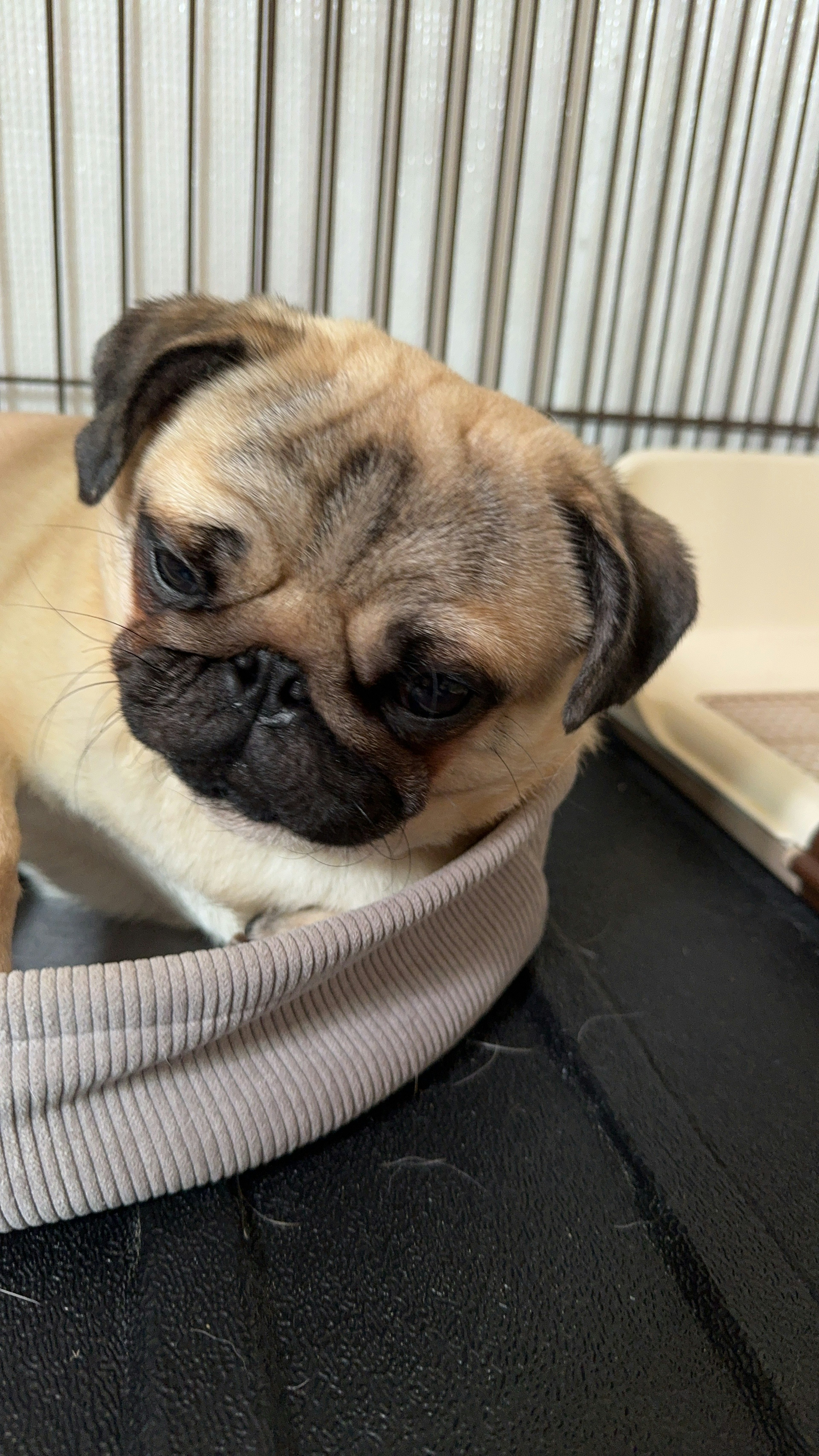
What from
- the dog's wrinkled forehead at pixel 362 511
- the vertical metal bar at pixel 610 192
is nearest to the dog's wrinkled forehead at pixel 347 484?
the dog's wrinkled forehead at pixel 362 511

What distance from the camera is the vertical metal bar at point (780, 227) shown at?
7.34 ft

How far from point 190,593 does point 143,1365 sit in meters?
0.66

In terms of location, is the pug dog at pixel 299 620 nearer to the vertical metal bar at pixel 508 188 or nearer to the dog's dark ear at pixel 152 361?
the dog's dark ear at pixel 152 361

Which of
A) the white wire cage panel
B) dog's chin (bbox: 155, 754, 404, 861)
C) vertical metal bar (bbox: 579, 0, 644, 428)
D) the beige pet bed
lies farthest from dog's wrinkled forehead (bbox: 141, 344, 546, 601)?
vertical metal bar (bbox: 579, 0, 644, 428)

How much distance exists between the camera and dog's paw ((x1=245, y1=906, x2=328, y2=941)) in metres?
1.17

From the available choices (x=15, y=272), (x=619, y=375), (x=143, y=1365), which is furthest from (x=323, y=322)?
(x=619, y=375)

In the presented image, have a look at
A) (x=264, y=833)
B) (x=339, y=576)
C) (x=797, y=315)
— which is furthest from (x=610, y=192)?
(x=264, y=833)

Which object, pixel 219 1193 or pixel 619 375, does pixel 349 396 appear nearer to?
pixel 219 1193

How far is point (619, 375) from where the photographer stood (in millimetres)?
2480

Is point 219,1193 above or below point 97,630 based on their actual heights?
below

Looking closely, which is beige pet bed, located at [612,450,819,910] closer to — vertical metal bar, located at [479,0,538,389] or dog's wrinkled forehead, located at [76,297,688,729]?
vertical metal bar, located at [479,0,538,389]

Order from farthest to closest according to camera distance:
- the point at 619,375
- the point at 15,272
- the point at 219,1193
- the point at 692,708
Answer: the point at 619,375
the point at 15,272
the point at 692,708
the point at 219,1193

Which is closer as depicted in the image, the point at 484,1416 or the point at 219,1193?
the point at 484,1416

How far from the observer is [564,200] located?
2232mm
